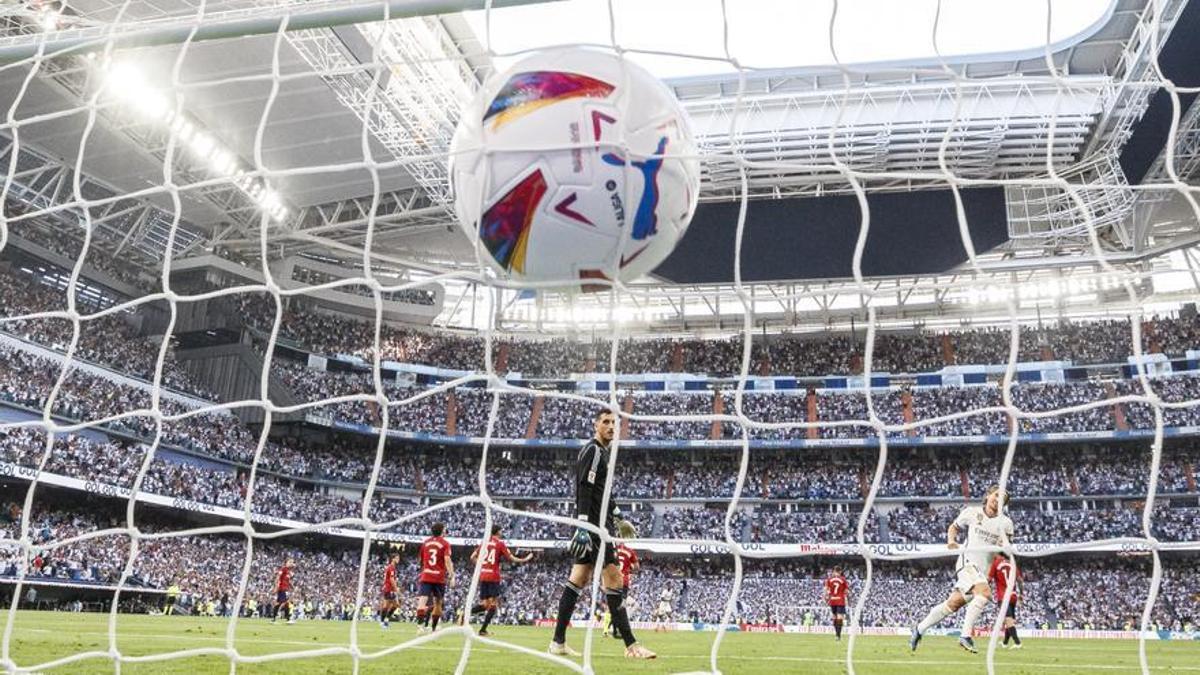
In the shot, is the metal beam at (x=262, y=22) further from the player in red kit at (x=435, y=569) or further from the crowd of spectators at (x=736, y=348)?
the crowd of spectators at (x=736, y=348)

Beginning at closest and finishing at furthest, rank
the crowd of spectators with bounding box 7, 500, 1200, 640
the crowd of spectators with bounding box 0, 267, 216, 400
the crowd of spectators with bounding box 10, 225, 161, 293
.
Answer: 1. the crowd of spectators with bounding box 7, 500, 1200, 640
2. the crowd of spectators with bounding box 0, 267, 216, 400
3. the crowd of spectators with bounding box 10, 225, 161, 293

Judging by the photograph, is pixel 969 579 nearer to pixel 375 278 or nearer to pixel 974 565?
pixel 974 565

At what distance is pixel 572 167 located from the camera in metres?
3.23

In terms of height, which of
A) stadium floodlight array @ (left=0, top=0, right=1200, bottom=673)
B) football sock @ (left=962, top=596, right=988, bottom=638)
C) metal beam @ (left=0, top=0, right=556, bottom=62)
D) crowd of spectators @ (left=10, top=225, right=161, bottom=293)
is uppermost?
crowd of spectators @ (left=10, top=225, right=161, bottom=293)

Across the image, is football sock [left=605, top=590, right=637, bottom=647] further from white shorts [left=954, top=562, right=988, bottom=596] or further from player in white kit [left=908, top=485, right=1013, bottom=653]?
white shorts [left=954, top=562, right=988, bottom=596]

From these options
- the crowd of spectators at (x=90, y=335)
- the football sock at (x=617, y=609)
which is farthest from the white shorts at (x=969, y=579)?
the crowd of spectators at (x=90, y=335)

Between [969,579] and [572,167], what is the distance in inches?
236

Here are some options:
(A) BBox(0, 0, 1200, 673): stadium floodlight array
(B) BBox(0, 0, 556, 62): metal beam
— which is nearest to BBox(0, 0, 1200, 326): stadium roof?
(A) BBox(0, 0, 1200, 673): stadium floodlight array

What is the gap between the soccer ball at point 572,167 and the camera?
10.6ft

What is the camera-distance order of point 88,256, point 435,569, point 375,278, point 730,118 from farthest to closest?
point 88,256
point 730,118
point 435,569
point 375,278

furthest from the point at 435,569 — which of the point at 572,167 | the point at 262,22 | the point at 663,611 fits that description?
the point at 663,611

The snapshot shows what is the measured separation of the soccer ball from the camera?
3.23m

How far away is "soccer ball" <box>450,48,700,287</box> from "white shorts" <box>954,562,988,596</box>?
5464 millimetres

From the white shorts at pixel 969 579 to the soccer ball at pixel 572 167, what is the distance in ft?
17.9
